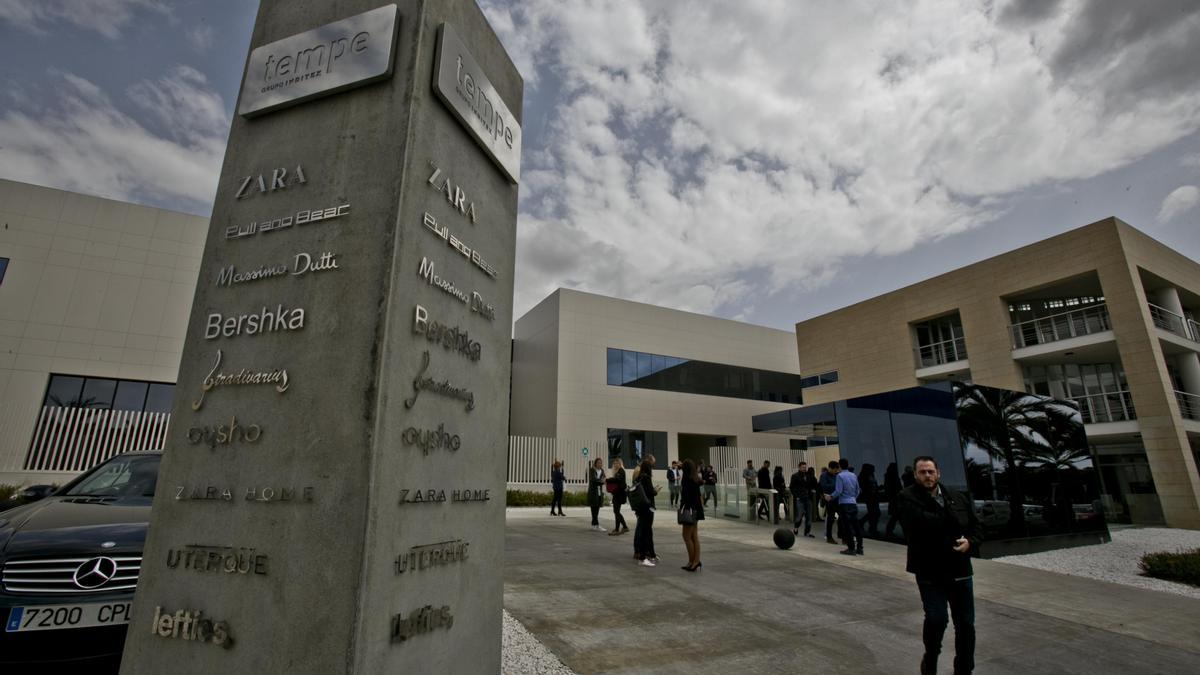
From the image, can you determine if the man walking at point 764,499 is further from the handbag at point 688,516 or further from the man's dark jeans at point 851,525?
the handbag at point 688,516

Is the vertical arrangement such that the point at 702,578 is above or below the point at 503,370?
below

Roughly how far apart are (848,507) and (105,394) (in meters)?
23.7

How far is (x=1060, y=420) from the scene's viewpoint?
566 inches

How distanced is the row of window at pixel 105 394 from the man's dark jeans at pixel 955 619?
23.6 m

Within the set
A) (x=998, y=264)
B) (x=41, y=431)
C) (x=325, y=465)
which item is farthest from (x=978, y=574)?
(x=41, y=431)

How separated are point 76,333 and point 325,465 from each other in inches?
926

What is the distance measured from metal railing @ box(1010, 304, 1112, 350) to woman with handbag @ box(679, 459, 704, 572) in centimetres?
2065

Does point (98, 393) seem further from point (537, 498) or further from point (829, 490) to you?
point (829, 490)

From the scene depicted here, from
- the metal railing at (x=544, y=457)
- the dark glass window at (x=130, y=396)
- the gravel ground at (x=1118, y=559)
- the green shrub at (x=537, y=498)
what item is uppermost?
the dark glass window at (x=130, y=396)

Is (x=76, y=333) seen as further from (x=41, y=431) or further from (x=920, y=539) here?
(x=920, y=539)

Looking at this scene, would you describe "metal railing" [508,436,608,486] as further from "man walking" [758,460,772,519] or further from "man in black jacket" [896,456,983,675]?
"man in black jacket" [896,456,983,675]

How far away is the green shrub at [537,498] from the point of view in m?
20.6

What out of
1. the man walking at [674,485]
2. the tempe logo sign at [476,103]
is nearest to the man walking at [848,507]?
the man walking at [674,485]

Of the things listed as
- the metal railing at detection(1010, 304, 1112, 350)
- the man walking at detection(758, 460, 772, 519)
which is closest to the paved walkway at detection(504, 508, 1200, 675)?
the man walking at detection(758, 460, 772, 519)
